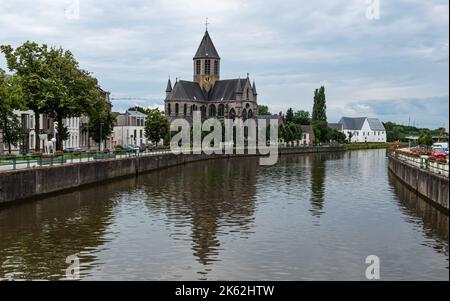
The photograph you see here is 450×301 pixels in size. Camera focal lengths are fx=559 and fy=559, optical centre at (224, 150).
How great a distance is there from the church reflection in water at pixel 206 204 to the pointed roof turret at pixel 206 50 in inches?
5022

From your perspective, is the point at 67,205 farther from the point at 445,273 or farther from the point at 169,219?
the point at 445,273

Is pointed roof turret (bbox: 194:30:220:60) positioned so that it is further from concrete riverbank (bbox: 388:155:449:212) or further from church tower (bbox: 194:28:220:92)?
concrete riverbank (bbox: 388:155:449:212)

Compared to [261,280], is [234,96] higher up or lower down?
higher up

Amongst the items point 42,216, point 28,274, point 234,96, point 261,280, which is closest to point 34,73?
point 42,216

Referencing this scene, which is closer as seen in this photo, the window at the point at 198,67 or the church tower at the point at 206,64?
the church tower at the point at 206,64

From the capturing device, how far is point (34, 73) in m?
61.5

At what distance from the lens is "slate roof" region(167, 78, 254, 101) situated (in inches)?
7190

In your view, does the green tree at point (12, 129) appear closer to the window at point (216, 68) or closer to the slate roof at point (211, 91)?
the slate roof at point (211, 91)

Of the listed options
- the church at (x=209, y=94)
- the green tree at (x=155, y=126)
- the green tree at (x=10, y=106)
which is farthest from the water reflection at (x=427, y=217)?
the church at (x=209, y=94)

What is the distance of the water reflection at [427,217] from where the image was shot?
27.7 m

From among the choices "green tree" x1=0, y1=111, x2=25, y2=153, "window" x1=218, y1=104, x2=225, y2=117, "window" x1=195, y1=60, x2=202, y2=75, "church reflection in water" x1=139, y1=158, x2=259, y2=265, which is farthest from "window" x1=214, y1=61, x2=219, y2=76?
"church reflection in water" x1=139, y1=158, x2=259, y2=265

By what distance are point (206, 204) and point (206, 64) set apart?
502ft
